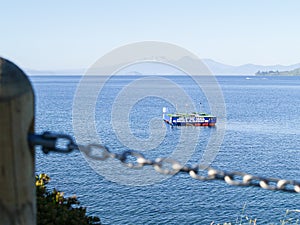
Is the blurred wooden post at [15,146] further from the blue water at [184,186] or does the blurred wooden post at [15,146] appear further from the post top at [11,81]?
the blue water at [184,186]

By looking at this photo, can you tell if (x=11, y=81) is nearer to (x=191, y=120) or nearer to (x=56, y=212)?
(x=56, y=212)

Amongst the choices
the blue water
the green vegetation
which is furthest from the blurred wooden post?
the blue water

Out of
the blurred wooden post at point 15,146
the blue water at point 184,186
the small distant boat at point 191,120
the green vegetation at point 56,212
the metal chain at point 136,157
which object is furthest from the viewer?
the small distant boat at point 191,120

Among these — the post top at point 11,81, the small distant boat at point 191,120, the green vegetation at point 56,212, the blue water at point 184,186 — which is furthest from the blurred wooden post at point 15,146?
the small distant boat at point 191,120

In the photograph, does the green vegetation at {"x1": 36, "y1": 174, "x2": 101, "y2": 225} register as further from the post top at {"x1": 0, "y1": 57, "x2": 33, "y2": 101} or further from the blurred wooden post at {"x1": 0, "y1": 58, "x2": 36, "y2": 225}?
the post top at {"x1": 0, "y1": 57, "x2": 33, "y2": 101}

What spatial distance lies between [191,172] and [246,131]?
49.4 meters

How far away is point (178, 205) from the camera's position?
78.5 ft

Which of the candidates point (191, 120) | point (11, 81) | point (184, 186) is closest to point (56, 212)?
point (11, 81)

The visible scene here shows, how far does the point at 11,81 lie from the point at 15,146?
25 cm

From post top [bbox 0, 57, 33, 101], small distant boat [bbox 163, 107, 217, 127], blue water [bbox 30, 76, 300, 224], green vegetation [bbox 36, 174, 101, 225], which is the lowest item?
blue water [bbox 30, 76, 300, 224]

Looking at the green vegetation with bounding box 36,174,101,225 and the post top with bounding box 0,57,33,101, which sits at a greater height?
the post top with bounding box 0,57,33,101

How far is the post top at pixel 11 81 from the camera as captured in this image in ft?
5.33

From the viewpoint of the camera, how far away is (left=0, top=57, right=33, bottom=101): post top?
5.33ft

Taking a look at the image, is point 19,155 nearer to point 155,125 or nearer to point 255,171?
point 255,171
